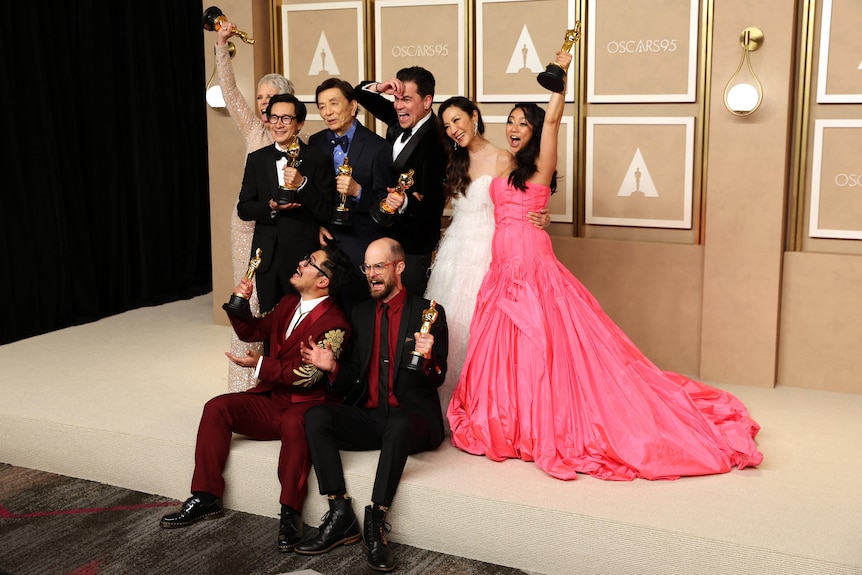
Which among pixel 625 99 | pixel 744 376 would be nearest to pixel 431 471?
pixel 744 376

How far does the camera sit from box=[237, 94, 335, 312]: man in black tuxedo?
14.2ft

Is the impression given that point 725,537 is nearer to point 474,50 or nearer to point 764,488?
point 764,488

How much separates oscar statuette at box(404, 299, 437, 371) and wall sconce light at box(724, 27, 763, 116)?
208 centimetres

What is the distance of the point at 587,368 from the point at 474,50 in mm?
2414

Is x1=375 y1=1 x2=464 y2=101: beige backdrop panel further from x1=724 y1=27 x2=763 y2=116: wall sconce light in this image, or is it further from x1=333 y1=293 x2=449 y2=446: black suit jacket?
x1=333 y1=293 x2=449 y2=446: black suit jacket

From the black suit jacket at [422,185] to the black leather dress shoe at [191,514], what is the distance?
4.50 feet

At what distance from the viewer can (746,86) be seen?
16.1 ft

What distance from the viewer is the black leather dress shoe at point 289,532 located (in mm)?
3787

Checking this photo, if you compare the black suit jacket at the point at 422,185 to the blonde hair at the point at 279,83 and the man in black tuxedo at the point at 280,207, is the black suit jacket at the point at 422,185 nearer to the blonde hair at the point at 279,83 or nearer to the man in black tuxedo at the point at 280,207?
the man in black tuxedo at the point at 280,207

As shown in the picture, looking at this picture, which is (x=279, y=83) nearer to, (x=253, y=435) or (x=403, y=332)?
(x=403, y=332)

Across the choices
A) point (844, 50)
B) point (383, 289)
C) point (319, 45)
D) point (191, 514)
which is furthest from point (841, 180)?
point (191, 514)

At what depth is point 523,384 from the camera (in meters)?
4.01

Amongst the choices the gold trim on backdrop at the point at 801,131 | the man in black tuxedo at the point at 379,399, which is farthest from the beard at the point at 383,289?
the gold trim on backdrop at the point at 801,131

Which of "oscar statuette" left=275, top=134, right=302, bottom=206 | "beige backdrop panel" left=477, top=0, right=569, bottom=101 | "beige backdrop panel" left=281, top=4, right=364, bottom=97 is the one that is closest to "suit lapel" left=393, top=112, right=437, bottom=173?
"oscar statuette" left=275, top=134, right=302, bottom=206
